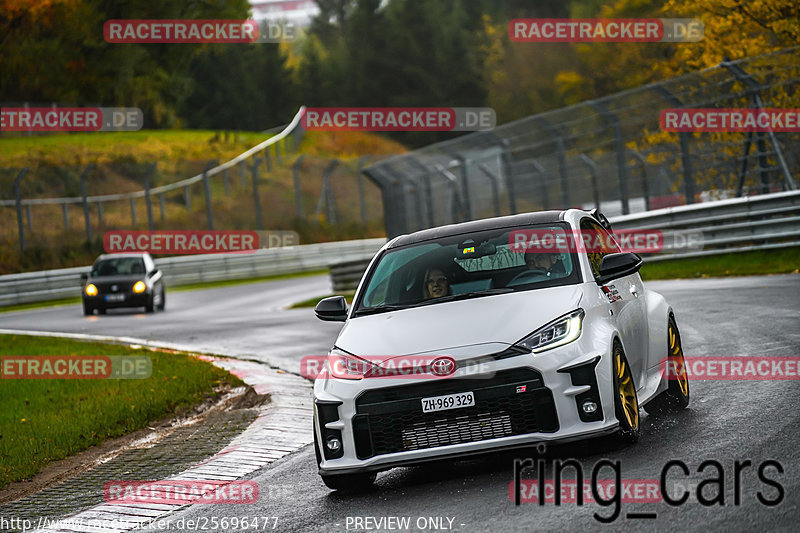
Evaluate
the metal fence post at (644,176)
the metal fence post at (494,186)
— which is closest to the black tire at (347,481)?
the metal fence post at (644,176)

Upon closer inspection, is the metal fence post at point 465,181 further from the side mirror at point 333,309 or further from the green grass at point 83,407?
the side mirror at point 333,309

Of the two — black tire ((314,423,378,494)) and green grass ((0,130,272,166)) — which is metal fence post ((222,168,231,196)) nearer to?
green grass ((0,130,272,166))

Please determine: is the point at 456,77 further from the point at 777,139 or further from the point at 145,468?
the point at 145,468

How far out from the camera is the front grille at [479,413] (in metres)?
6.61

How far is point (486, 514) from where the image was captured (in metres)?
5.96

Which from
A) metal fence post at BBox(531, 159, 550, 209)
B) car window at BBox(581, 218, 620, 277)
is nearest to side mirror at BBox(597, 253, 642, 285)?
car window at BBox(581, 218, 620, 277)

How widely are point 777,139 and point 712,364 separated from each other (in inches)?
455

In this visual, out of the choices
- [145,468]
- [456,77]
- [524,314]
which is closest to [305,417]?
[145,468]

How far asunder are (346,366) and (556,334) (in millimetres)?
1216

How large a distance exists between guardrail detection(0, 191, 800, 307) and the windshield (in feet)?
42.3

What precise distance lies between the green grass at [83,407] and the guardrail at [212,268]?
19820 millimetres

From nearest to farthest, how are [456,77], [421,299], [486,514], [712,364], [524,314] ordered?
[486,514], [524,314], [421,299], [712,364], [456,77]

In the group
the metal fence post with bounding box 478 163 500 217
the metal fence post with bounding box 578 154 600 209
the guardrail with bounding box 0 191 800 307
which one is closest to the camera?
the guardrail with bounding box 0 191 800 307

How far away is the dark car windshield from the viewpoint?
93.7 feet
